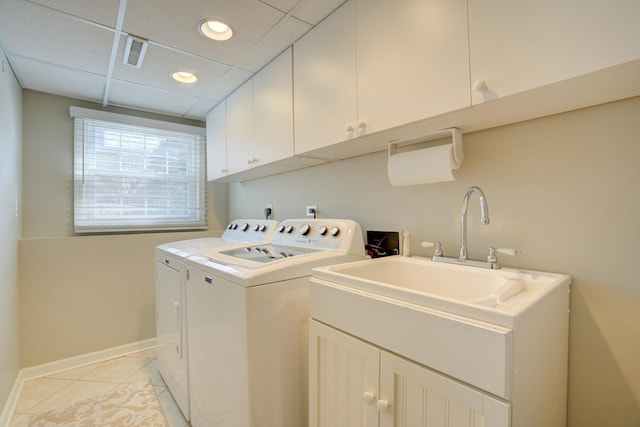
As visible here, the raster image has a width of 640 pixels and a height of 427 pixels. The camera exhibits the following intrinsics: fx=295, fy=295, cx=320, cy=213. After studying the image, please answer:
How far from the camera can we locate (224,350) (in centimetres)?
128

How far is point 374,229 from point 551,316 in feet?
3.09

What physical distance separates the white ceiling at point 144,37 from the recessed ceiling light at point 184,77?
0.15 ft

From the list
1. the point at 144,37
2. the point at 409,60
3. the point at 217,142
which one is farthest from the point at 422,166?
the point at 217,142

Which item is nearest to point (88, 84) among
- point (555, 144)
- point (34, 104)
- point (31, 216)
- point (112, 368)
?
point (34, 104)

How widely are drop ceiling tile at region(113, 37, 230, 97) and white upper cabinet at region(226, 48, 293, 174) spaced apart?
0.24 m

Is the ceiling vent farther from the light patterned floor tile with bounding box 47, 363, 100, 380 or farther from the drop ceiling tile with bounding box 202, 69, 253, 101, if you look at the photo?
the light patterned floor tile with bounding box 47, 363, 100, 380

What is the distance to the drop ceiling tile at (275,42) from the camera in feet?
5.13

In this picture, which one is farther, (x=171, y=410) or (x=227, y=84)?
(x=227, y=84)

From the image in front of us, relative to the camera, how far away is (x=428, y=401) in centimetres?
78

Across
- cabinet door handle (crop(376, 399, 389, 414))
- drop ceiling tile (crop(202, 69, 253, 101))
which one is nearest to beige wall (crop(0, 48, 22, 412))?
drop ceiling tile (crop(202, 69, 253, 101))

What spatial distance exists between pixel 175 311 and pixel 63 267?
1.37 metres

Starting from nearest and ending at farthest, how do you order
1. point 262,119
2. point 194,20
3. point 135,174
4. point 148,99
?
point 194,20 < point 262,119 < point 148,99 < point 135,174

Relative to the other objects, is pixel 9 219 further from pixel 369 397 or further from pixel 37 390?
pixel 369 397

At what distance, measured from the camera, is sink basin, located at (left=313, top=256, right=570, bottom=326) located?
0.72 metres
